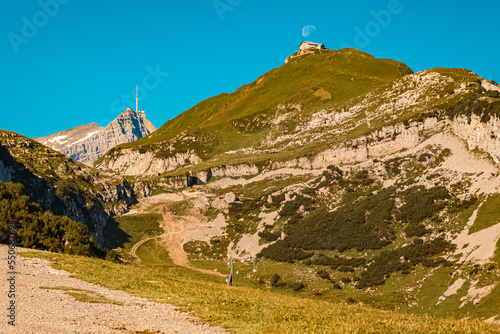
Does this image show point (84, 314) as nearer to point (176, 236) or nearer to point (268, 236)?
point (268, 236)

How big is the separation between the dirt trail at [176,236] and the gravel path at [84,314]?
10754 centimetres

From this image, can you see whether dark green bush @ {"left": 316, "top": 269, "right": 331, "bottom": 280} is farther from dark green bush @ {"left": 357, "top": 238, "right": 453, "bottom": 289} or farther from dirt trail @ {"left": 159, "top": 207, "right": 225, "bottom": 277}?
dirt trail @ {"left": 159, "top": 207, "right": 225, "bottom": 277}

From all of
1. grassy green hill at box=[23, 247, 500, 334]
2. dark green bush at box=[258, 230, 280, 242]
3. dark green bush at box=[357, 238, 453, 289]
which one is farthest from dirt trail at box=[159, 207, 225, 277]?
grassy green hill at box=[23, 247, 500, 334]

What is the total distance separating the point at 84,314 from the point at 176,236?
502ft

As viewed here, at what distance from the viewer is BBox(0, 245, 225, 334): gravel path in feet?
53.8

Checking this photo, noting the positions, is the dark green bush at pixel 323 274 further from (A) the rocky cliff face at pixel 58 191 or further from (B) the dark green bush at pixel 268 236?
(A) the rocky cliff face at pixel 58 191

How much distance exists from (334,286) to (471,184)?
55.8 metres

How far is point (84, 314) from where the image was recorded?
18.5 meters

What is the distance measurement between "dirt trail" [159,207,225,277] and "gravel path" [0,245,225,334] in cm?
10754

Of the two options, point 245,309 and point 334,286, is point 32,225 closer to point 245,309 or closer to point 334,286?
point 245,309

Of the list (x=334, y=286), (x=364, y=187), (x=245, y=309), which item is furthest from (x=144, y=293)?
(x=364, y=187)

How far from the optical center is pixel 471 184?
125750 mm

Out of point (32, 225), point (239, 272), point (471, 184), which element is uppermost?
point (471, 184)
